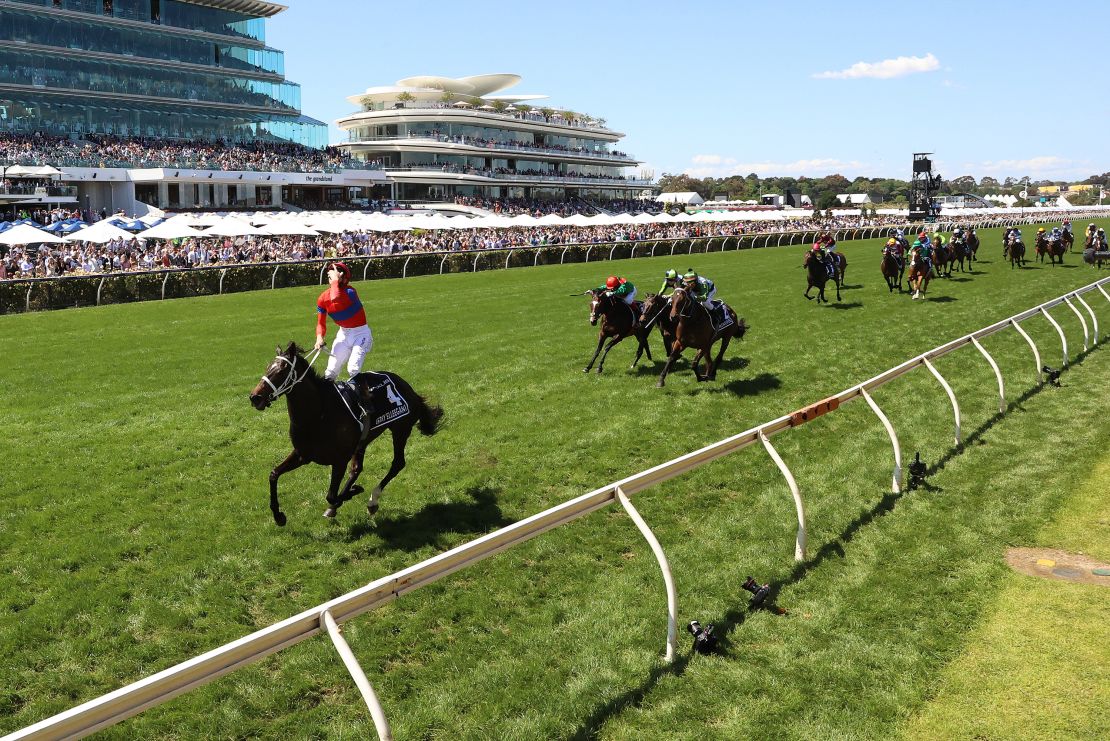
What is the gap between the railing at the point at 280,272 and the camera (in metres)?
21.1

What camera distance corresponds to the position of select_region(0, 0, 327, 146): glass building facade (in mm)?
50594

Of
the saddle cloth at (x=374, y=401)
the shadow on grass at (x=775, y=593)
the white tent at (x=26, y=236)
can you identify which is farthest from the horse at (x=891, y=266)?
the white tent at (x=26, y=236)

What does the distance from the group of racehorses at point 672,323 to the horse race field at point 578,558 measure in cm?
38

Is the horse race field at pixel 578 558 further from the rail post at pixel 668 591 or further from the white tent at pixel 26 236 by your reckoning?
the white tent at pixel 26 236

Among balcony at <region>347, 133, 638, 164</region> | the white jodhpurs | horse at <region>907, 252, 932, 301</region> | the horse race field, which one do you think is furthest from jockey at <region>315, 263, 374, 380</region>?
balcony at <region>347, 133, 638, 164</region>

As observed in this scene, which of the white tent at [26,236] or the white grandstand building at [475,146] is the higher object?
the white grandstand building at [475,146]

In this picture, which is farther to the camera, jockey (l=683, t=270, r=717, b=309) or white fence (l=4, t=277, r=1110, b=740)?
jockey (l=683, t=270, r=717, b=309)

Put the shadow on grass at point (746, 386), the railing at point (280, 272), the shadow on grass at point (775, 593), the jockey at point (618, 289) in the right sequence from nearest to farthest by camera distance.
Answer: the shadow on grass at point (775, 593) → the shadow on grass at point (746, 386) → the jockey at point (618, 289) → the railing at point (280, 272)

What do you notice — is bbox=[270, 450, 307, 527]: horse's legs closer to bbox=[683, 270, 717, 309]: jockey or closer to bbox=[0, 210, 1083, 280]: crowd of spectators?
bbox=[683, 270, 717, 309]: jockey

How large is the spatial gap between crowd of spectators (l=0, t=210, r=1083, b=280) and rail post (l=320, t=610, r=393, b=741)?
22264 mm

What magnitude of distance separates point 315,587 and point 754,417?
6011mm

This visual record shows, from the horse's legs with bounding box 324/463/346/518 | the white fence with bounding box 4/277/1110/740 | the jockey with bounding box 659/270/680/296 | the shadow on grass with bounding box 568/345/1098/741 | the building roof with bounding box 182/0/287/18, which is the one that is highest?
the building roof with bounding box 182/0/287/18

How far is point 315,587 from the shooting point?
590 centimetres

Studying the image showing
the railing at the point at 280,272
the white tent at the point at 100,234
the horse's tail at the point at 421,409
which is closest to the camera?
the horse's tail at the point at 421,409
